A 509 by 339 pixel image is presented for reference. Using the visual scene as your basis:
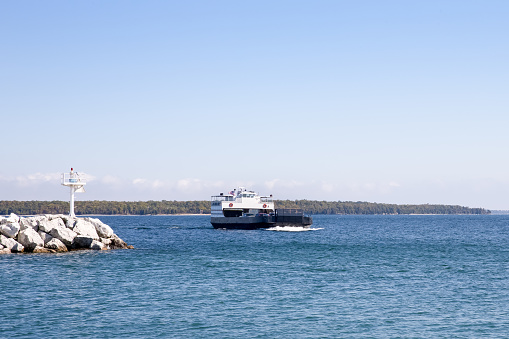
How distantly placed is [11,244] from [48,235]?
11.3ft

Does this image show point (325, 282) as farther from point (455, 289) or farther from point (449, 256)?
point (449, 256)

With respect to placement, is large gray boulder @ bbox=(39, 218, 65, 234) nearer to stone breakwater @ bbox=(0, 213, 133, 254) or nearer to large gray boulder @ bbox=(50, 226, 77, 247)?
stone breakwater @ bbox=(0, 213, 133, 254)

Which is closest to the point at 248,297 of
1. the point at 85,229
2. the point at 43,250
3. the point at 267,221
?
the point at 43,250

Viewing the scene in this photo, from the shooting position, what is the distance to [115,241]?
59.4 m

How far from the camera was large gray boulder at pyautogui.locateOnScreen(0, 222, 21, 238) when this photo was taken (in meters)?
52.4

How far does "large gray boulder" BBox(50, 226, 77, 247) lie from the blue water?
2916mm

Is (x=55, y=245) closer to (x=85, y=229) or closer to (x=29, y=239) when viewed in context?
(x=29, y=239)

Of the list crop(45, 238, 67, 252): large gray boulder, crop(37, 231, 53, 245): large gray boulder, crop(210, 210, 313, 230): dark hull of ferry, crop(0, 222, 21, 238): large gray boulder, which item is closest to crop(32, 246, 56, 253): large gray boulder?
crop(45, 238, 67, 252): large gray boulder

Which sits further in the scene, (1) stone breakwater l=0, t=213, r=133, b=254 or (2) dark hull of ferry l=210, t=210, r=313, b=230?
(2) dark hull of ferry l=210, t=210, r=313, b=230

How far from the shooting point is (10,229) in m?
52.5

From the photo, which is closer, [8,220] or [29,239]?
[29,239]

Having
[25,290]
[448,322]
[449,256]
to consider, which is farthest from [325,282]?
[449,256]

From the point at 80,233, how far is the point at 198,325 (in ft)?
113

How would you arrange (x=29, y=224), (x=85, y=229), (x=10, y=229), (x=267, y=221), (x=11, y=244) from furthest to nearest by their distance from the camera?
(x=267, y=221) < (x=85, y=229) < (x=29, y=224) < (x=10, y=229) < (x=11, y=244)
